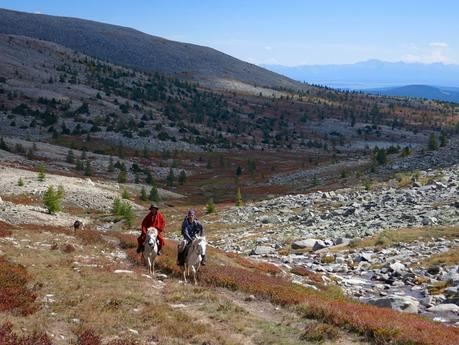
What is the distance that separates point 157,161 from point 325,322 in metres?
97.5

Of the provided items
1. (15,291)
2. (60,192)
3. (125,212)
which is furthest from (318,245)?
(60,192)

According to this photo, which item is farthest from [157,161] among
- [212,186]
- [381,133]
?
[381,133]

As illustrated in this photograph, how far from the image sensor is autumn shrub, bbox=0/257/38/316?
555 inches

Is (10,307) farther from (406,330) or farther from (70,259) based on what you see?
(406,330)

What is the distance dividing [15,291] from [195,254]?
6.41 metres

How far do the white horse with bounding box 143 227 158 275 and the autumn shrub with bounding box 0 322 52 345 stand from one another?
25.7ft

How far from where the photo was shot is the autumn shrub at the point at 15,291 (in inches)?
555

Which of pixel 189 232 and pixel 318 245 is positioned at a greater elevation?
pixel 189 232

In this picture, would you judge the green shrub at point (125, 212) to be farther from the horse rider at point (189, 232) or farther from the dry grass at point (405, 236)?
the horse rider at point (189, 232)

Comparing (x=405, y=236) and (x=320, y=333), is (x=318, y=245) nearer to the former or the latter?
(x=405, y=236)

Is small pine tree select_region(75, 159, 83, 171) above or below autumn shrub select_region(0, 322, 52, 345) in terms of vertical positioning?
below

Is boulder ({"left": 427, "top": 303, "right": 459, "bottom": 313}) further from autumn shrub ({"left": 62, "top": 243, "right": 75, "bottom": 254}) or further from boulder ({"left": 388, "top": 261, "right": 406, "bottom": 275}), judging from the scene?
autumn shrub ({"left": 62, "top": 243, "right": 75, "bottom": 254})

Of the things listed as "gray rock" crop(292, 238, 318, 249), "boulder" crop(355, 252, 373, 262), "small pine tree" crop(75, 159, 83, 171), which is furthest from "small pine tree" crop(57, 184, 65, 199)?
"small pine tree" crop(75, 159, 83, 171)

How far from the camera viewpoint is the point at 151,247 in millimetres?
19922
